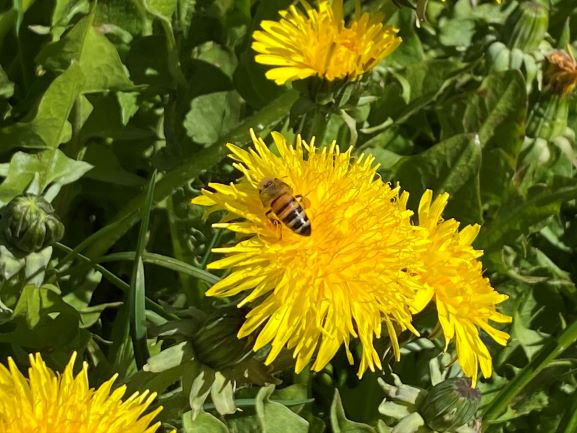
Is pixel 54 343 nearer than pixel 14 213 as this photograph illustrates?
No

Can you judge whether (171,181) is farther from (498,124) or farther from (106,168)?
(498,124)

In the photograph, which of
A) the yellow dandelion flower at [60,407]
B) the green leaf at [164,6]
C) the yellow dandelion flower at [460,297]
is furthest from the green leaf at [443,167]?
the yellow dandelion flower at [60,407]

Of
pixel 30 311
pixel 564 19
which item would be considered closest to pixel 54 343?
pixel 30 311

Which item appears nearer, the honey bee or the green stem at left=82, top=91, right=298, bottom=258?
the honey bee

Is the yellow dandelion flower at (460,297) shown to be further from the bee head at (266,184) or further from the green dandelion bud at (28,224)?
the green dandelion bud at (28,224)

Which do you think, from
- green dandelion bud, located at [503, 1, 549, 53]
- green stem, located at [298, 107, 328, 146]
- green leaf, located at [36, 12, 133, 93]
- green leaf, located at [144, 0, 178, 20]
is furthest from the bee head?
green dandelion bud, located at [503, 1, 549, 53]

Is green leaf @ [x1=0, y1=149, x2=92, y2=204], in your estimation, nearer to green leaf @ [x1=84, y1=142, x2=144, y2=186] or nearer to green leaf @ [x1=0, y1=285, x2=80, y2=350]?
green leaf @ [x1=84, y1=142, x2=144, y2=186]

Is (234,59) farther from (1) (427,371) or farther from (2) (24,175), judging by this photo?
(1) (427,371)
